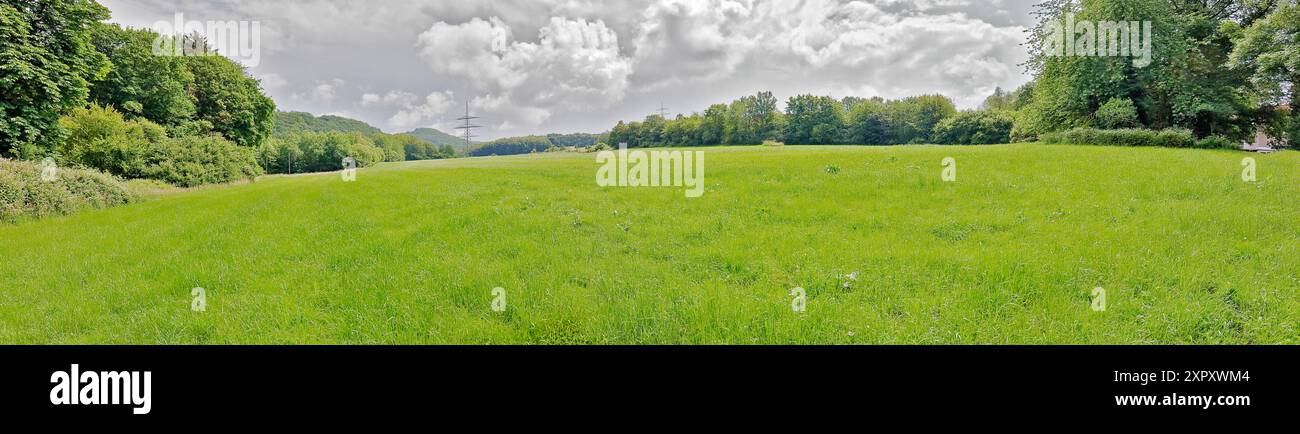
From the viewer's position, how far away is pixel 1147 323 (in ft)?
13.5

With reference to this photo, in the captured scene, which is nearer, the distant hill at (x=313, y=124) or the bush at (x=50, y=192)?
the bush at (x=50, y=192)

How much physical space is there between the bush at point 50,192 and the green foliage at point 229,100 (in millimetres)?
32301

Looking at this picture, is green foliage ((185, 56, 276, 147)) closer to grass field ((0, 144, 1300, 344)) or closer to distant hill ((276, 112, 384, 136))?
grass field ((0, 144, 1300, 344))

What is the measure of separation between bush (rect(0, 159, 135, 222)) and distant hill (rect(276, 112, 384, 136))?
113665mm

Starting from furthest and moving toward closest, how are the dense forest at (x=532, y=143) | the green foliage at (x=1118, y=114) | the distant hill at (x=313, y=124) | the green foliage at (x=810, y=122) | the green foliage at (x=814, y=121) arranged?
the dense forest at (x=532, y=143) → the distant hill at (x=313, y=124) → the green foliage at (x=814, y=121) → the green foliage at (x=810, y=122) → the green foliage at (x=1118, y=114)

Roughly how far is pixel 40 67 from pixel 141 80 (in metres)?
29.5

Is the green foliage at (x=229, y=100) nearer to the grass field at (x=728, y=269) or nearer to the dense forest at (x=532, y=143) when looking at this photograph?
the grass field at (x=728, y=269)

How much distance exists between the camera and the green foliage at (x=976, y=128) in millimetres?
63438

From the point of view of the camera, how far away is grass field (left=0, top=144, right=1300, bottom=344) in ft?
14.1
